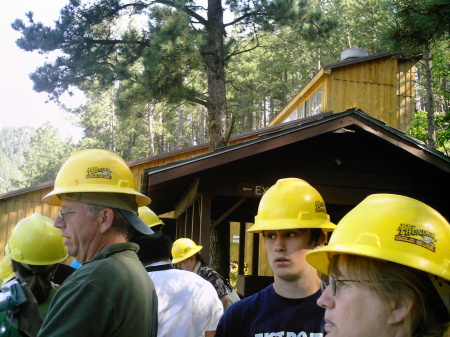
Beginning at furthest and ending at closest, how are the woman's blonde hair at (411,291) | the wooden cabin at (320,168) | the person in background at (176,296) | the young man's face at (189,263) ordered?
the wooden cabin at (320,168), the young man's face at (189,263), the person in background at (176,296), the woman's blonde hair at (411,291)

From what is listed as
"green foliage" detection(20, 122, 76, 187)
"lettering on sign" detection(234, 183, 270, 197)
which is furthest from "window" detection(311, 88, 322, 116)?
"green foliage" detection(20, 122, 76, 187)

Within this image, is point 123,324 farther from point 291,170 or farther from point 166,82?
point 166,82

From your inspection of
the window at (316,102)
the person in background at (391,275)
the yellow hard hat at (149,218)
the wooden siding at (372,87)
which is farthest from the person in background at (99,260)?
the window at (316,102)

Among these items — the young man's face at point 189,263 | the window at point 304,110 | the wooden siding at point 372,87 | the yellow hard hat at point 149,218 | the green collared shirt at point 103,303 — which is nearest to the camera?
the green collared shirt at point 103,303

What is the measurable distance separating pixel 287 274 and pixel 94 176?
1.30 m

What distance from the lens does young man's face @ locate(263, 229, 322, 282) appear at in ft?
10.4

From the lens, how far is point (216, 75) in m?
14.8

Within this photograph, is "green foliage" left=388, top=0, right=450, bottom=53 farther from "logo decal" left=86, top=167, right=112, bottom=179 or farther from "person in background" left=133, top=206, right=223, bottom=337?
"logo decal" left=86, top=167, right=112, bottom=179

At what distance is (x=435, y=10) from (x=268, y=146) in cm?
349

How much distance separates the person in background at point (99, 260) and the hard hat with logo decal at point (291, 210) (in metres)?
0.89

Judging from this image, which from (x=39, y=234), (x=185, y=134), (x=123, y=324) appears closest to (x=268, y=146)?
(x=39, y=234)

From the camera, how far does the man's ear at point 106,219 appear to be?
8.91 ft

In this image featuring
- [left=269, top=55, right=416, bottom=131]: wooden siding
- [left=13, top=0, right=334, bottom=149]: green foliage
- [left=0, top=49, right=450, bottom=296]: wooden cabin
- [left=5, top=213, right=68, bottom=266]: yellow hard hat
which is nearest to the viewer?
[left=5, top=213, right=68, bottom=266]: yellow hard hat

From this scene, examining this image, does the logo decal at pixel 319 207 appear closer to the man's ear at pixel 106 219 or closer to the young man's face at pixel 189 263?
the man's ear at pixel 106 219
